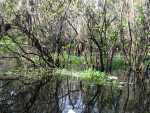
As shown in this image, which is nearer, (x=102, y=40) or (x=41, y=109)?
(x=41, y=109)

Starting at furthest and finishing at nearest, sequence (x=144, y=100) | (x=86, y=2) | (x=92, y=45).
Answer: (x=92, y=45) < (x=86, y=2) < (x=144, y=100)

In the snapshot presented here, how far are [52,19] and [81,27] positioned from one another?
7.25 ft

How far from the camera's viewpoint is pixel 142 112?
16.7ft

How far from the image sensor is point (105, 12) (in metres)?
11.4

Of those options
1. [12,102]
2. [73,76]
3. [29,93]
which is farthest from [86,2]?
[12,102]

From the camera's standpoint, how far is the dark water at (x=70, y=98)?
208 inches

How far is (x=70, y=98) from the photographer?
20.6 ft

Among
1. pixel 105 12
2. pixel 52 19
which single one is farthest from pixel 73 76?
pixel 105 12

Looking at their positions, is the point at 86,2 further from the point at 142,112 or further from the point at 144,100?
the point at 142,112

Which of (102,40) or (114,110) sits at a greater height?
(102,40)

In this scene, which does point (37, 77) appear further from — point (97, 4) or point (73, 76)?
point (97, 4)

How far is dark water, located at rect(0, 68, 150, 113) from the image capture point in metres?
5.28

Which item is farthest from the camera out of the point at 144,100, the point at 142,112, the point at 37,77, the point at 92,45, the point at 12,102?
the point at 92,45

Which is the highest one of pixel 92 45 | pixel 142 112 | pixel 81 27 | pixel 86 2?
pixel 86 2
